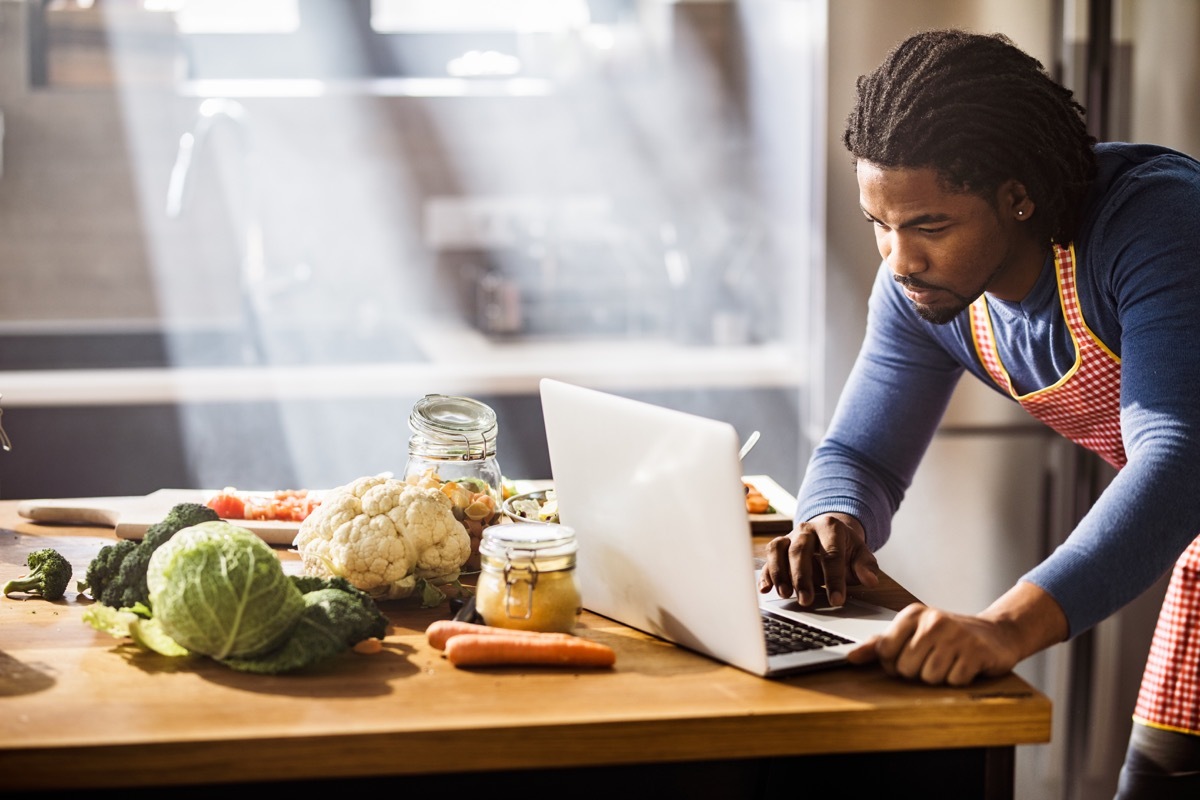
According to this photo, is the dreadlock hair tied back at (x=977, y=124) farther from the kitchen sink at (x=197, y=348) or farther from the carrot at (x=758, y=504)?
the kitchen sink at (x=197, y=348)

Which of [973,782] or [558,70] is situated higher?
[558,70]

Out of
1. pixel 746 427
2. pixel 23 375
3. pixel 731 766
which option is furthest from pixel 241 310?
pixel 731 766

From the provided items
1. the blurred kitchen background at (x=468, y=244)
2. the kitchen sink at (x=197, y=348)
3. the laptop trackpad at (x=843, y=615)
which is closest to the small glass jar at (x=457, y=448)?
the laptop trackpad at (x=843, y=615)

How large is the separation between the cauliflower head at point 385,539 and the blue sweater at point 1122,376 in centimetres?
44

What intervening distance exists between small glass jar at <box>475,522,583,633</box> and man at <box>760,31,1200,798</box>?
26 centimetres

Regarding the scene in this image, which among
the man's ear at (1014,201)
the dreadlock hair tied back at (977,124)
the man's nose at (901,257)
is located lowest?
the man's nose at (901,257)

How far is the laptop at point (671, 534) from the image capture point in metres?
1.11

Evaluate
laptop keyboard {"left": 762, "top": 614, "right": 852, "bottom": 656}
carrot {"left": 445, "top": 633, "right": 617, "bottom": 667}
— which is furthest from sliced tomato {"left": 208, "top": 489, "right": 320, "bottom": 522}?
laptop keyboard {"left": 762, "top": 614, "right": 852, "bottom": 656}

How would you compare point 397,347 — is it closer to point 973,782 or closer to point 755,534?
point 755,534

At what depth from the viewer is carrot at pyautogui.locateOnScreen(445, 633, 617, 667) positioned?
115cm

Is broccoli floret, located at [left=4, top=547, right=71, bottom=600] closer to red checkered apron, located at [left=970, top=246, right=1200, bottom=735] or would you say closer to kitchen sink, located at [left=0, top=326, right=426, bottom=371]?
red checkered apron, located at [left=970, top=246, right=1200, bottom=735]

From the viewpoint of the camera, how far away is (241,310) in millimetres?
3908

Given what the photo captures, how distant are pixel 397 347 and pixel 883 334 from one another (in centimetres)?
235

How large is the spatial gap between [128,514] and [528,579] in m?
0.74
